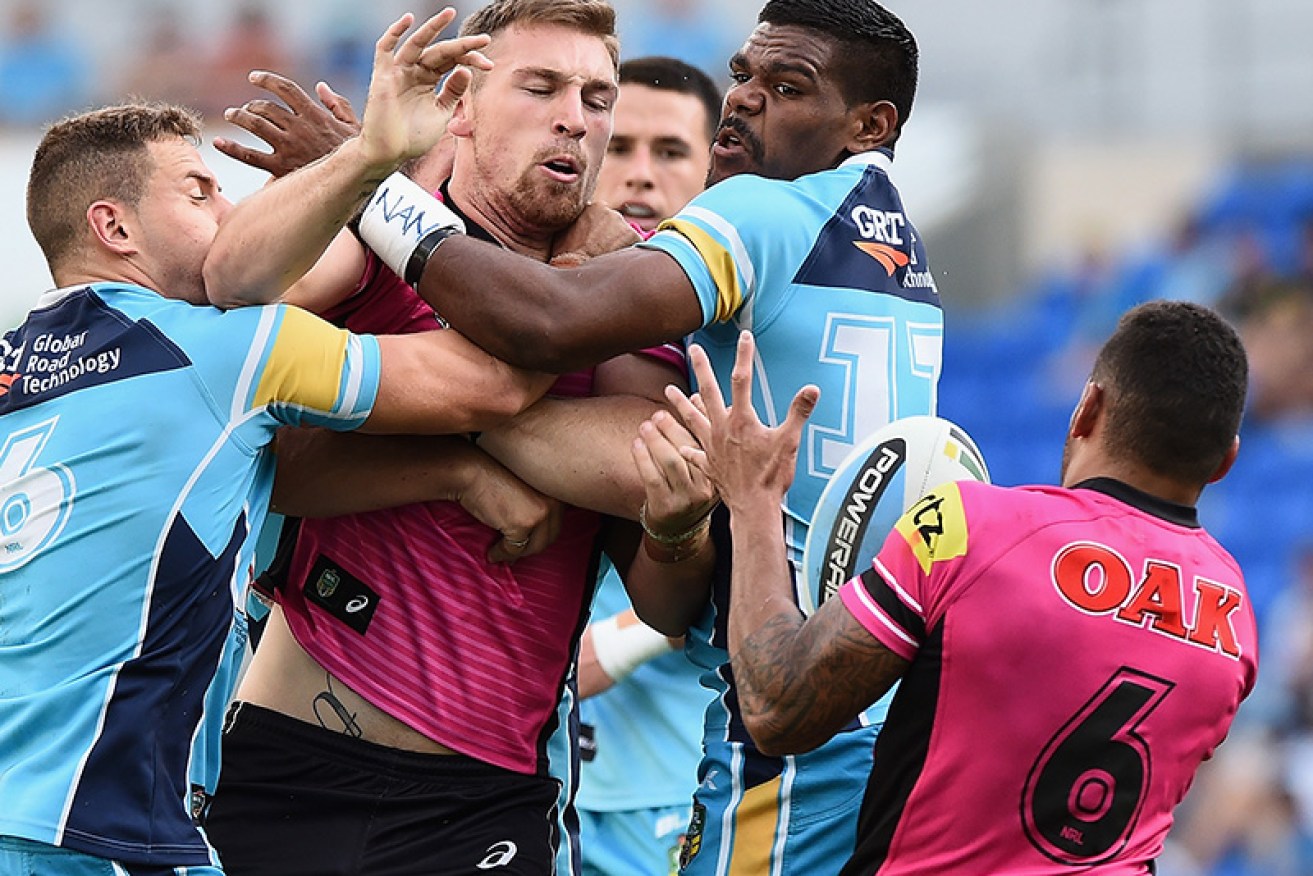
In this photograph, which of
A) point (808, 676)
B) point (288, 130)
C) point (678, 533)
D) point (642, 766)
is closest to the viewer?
point (808, 676)

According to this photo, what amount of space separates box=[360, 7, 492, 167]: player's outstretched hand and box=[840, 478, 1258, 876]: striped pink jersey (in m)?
1.46

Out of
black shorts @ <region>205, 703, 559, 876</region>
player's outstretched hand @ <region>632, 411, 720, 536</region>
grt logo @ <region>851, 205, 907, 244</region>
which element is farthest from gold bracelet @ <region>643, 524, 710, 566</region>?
grt logo @ <region>851, 205, 907, 244</region>

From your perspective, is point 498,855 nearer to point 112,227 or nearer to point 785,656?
point 785,656

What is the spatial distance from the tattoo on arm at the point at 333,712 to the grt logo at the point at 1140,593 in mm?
2009

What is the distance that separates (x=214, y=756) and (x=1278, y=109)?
17344mm

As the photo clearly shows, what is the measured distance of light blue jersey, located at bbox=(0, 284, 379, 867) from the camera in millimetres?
4469

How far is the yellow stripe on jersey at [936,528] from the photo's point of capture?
164 inches

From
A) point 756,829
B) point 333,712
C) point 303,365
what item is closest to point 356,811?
point 333,712

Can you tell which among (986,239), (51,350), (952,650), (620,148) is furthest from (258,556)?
(986,239)

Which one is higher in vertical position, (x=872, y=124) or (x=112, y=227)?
(x=872, y=124)

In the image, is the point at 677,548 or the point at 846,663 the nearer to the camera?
the point at 846,663

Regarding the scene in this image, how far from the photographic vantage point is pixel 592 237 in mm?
5484

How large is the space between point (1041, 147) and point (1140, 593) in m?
17.5

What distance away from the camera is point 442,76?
4.84 m
